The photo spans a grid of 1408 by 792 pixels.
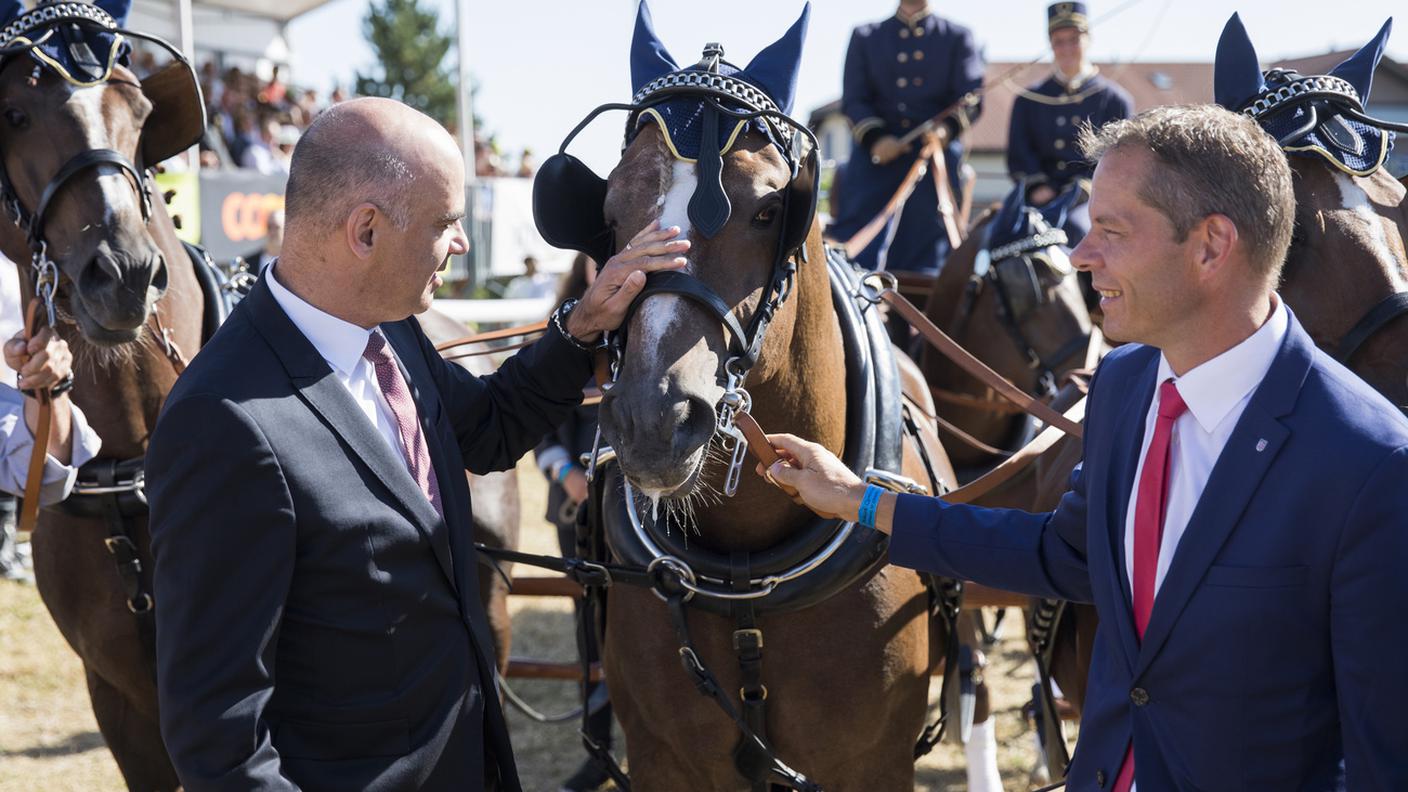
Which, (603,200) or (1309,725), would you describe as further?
(603,200)

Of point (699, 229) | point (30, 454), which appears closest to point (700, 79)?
point (699, 229)

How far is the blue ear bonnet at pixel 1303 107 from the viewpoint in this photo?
8.27ft

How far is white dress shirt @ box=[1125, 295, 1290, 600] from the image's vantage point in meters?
1.71

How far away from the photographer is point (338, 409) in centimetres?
183

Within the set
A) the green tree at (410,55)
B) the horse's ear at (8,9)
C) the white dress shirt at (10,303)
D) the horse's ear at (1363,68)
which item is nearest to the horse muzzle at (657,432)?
the horse's ear at (1363,68)

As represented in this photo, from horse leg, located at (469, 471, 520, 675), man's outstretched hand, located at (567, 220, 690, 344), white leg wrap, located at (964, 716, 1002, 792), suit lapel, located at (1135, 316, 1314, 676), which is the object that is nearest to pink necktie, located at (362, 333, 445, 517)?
man's outstretched hand, located at (567, 220, 690, 344)

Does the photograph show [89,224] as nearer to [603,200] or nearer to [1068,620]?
[603,200]

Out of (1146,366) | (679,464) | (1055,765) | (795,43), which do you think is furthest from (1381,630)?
(1055,765)

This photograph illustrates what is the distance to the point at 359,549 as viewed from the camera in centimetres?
180

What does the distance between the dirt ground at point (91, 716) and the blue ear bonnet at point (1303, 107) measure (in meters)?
3.01

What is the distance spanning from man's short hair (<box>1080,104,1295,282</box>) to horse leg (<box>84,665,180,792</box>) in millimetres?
2916

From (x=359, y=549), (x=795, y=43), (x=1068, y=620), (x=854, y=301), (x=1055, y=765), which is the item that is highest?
(x=795, y=43)

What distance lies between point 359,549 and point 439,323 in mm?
3051

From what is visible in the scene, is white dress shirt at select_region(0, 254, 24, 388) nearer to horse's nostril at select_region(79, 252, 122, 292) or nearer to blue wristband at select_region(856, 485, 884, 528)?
horse's nostril at select_region(79, 252, 122, 292)
